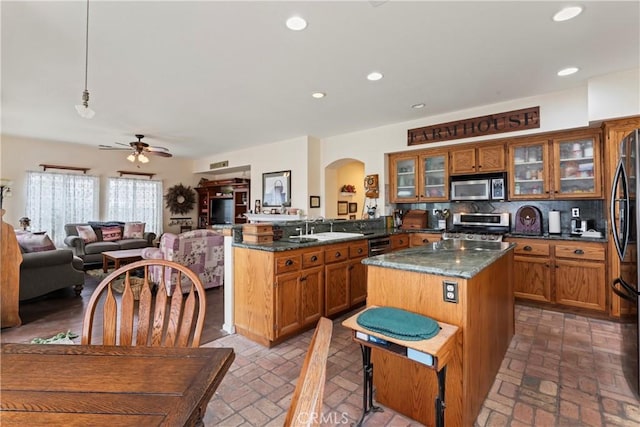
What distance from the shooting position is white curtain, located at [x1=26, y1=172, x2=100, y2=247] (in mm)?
5895

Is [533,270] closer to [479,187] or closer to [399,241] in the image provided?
[479,187]

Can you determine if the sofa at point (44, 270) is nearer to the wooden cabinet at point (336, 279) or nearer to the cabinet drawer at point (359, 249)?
the wooden cabinet at point (336, 279)

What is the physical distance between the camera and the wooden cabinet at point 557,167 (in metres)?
3.43

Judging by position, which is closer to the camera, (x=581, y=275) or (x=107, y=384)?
(x=107, y=384)

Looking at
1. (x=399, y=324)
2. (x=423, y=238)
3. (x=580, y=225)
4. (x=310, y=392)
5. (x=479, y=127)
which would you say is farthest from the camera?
(x=423, y=238)

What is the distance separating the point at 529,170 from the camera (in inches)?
151

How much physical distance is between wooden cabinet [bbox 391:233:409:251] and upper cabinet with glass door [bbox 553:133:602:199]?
193cm

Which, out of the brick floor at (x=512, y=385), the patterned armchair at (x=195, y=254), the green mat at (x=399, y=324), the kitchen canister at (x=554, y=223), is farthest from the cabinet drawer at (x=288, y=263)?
the kitchen canister at (x=554, y=223)

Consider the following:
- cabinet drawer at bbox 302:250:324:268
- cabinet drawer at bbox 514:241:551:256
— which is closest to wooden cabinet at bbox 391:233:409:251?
cabinet drawer at bbox 514:241:551:256

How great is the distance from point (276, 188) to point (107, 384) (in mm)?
5292

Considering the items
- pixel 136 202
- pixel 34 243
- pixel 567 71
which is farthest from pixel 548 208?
pixel 136 202

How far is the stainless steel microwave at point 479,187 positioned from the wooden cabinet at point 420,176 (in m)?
0.14

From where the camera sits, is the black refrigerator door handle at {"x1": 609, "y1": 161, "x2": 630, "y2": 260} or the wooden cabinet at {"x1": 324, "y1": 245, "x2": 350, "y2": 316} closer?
the black refrigerator door handle at {"x1": 609, "y1": 161, "x2": 630, "y2": 260}

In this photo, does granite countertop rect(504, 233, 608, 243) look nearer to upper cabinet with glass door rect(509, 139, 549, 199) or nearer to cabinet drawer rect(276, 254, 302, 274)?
upper cabinet with glass door rect(509, 139, 549, 199)
